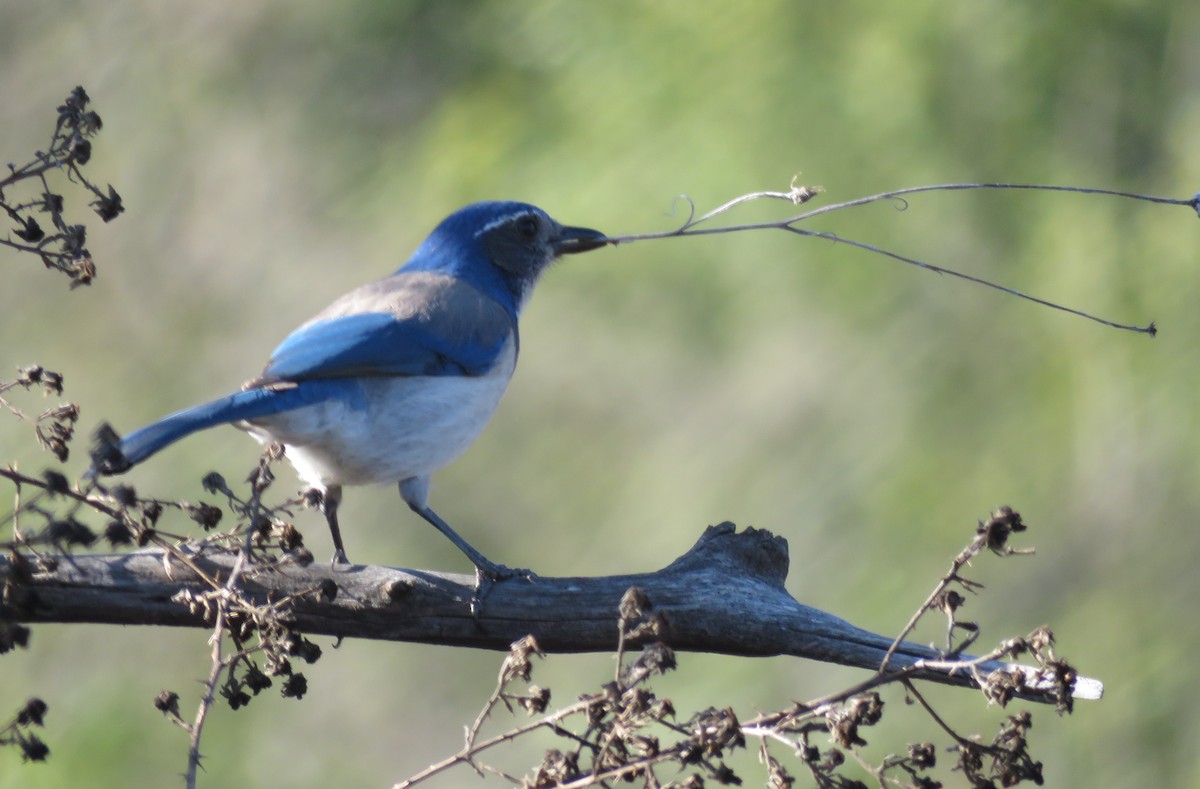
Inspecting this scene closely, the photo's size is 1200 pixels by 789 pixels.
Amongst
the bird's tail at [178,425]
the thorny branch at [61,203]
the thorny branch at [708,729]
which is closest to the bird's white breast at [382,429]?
the bird's tail at [178,425]

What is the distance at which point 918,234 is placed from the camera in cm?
702

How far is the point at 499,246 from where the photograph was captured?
5.79m

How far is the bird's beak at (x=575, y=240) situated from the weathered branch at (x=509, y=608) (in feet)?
6.95

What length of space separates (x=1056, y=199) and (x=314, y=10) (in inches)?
201

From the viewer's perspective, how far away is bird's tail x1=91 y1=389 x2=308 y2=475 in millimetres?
2633

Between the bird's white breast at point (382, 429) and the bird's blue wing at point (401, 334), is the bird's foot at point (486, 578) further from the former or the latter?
the bird's blue wing at point (401, 334)

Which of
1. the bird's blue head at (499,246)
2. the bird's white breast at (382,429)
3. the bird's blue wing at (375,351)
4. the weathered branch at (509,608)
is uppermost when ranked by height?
the bird's blue head at (499,246)

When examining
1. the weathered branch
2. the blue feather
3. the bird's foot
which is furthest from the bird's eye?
the weathered branch

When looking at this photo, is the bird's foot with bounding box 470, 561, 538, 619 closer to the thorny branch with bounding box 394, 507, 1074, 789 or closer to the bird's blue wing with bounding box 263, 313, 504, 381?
the bird's blue wing with bounding box 263, 313, 504, 381

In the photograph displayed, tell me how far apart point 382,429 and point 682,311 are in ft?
11.5

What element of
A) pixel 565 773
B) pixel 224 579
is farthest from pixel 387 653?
pixel 565 773

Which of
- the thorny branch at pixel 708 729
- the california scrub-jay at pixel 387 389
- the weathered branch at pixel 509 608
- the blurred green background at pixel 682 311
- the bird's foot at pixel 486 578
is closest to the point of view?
the thorny branch at pixel 708 729

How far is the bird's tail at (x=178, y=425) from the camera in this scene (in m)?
2.63

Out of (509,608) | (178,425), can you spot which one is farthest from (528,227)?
(178,425)
